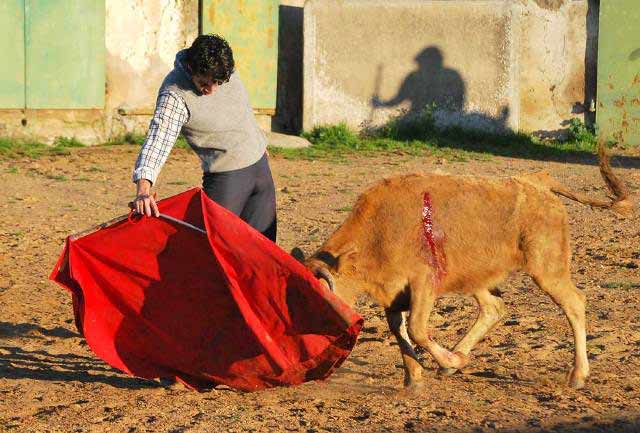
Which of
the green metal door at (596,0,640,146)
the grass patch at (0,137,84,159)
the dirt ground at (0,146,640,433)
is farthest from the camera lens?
the green metal door at (596,0,640,146)

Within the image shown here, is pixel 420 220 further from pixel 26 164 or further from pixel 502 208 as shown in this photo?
pixel 26 164

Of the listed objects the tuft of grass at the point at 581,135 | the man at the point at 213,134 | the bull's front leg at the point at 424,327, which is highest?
the man at the point at 213,134

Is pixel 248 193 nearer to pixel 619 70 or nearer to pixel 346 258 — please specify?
pixel 346 258

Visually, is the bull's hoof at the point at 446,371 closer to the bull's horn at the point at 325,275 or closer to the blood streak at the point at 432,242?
the blood streak at the point at 432,242

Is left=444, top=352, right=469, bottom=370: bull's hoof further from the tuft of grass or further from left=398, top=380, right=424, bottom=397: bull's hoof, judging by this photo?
the tuft of grass

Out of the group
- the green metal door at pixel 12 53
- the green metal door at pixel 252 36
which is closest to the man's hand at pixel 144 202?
the green metal door at pixel 12 53

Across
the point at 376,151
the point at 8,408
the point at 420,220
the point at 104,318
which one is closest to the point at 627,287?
the point at 420,220

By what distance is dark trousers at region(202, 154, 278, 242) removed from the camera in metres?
6.38

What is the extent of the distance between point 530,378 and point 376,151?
384 inches

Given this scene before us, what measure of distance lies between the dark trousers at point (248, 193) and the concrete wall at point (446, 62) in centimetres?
→ 1039

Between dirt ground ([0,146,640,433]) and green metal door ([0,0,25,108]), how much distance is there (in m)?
4.02

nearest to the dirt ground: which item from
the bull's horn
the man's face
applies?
the bull's horn

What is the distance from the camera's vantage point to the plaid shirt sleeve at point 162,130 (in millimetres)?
6078

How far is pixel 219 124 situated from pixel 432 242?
1291mm
